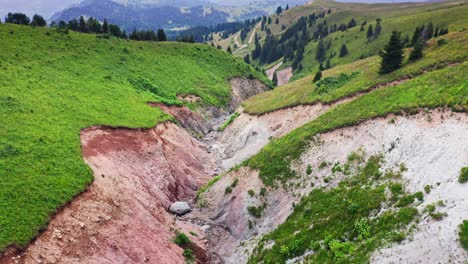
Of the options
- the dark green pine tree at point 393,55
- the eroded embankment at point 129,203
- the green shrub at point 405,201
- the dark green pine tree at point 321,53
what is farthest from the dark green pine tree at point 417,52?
the dark green pine tree at point 321,53

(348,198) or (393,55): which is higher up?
(393,55)

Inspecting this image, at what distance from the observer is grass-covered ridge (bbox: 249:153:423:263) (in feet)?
77.9

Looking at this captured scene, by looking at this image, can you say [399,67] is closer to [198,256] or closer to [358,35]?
[198,256]

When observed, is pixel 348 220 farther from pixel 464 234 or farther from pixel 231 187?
pixel 231 187

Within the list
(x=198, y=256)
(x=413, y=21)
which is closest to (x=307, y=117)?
(x=198, y=256)

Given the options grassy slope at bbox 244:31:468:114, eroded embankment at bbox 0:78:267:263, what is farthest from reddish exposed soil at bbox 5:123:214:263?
grassy slope at bbox 244:31:468:114

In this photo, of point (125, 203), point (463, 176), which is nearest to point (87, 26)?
point (125, 203)

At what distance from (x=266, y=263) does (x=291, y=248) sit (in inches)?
101

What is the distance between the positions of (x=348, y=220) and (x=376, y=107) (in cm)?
1611

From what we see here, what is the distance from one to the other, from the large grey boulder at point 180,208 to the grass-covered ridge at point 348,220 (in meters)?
12.0

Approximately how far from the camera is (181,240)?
112ft

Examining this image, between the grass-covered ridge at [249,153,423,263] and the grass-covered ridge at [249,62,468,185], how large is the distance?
6.20 meters

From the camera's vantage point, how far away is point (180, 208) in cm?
4097

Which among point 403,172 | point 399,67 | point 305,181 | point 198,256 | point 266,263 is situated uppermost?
point 399,67
